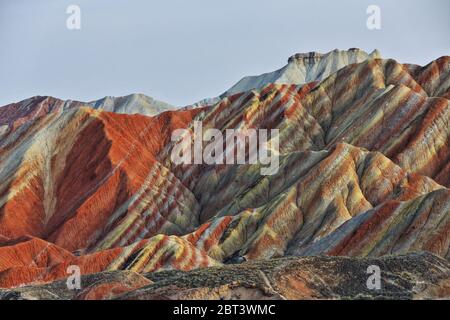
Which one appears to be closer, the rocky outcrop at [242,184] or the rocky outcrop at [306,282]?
the rocky outcrop at [306,282]

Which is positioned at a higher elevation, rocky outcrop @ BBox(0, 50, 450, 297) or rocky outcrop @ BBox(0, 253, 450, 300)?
rocky outcrop @ BBox(0, 253, 450, 300)

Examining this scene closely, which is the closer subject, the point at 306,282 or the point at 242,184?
the point at 306,282

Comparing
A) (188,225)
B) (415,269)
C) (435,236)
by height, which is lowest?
(188,225)

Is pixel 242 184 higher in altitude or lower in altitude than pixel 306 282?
lower

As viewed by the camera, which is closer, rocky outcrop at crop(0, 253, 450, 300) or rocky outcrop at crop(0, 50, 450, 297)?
rocky outcrop at crop(0, 253, 450, 300)

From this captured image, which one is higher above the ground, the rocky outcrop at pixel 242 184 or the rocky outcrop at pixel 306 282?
the rocky outcrop at pixel 306 282

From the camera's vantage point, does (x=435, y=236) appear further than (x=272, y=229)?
No

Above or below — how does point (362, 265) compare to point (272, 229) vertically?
above
